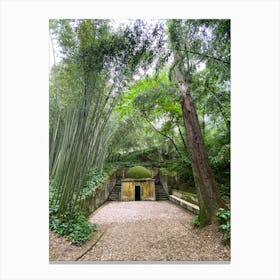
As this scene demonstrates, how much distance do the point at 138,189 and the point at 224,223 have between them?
3624mm

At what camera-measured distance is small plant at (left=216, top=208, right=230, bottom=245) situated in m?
2.00

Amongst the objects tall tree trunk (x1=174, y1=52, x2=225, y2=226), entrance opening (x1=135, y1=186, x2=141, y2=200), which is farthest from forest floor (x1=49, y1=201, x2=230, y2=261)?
entrance opening (x1=135, y1=186, x2=141, y2=200)

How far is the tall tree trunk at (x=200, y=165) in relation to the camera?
233cm

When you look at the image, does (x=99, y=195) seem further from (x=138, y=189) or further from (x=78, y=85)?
(x=78, y=85)

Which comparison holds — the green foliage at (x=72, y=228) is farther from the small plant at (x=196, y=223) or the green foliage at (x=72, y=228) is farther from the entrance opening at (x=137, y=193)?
the entrance opening at (x=137, y=193)

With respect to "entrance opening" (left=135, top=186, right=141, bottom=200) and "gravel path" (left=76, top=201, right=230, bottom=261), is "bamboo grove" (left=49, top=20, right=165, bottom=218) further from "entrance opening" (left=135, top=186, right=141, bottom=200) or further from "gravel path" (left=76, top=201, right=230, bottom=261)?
"entrance opening" (left=135, top=186, right=141, bottom=200)

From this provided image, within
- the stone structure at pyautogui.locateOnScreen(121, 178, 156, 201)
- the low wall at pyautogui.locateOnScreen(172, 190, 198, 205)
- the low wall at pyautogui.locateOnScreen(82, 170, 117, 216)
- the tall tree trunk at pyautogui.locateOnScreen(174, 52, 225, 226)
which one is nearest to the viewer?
the tall tree trunk at pyautogui.locateOnScreen(174, 52, 225, 226)

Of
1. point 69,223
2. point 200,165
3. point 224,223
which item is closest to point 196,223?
point 224,223

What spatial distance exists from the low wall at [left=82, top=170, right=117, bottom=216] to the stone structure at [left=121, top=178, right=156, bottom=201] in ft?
1.58
